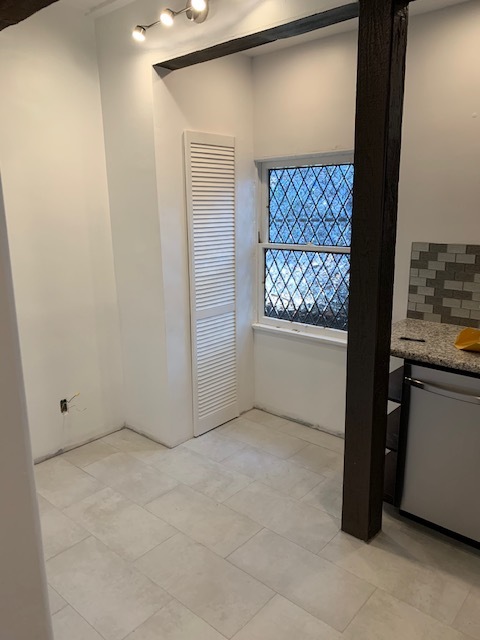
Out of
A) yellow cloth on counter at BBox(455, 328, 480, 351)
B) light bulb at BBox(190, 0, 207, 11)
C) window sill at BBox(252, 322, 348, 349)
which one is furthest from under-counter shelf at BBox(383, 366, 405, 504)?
light bulb at BBox(190, 0, 207, 11)

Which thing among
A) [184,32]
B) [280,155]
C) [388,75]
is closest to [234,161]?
[280,155]

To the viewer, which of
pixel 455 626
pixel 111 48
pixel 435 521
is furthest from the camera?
pixel 111 48

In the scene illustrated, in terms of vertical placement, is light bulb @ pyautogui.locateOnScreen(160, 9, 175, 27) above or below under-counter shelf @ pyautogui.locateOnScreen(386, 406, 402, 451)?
above

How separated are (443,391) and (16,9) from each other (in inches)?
82.4

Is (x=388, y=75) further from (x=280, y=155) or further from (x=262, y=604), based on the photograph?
(x=262, y=604)

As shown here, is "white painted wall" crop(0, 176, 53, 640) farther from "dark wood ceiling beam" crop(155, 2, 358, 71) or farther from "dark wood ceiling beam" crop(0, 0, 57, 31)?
"dark wood ceiling beam" crop(155, 2, 358, 71)

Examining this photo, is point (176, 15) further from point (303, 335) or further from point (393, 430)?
point (393, 430)

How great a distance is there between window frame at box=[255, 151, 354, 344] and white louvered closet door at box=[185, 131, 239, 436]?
291mm

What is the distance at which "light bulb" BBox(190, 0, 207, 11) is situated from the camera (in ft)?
7.24

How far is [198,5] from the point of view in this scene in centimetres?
222

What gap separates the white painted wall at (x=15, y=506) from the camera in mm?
725

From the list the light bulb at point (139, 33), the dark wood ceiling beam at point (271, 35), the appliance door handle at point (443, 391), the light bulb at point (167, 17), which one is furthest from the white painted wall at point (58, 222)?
the appliance door handle at point (443, 391)

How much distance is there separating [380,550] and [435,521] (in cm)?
32

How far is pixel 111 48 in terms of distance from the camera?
2924 millimetres
